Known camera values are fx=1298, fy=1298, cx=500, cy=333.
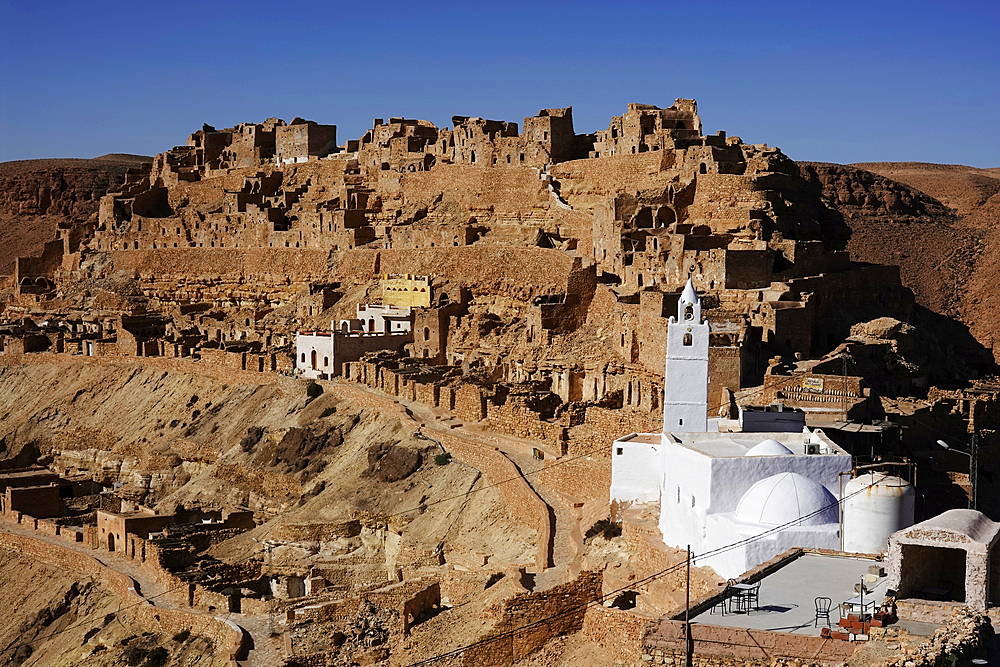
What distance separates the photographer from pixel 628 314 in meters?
35.6

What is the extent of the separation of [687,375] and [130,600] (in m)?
15.5

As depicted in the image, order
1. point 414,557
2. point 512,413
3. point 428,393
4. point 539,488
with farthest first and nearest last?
1. point 428,393
2. point 512,413
3. point 414,557
4. point 539,488

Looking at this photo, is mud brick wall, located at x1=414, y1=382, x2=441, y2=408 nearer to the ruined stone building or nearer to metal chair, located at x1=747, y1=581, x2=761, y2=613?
the ruined stone building

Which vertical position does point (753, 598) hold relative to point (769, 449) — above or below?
below

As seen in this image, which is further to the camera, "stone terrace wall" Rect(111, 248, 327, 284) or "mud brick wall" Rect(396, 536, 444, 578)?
"stone terrace wall" Rect(111, 248, 327, 284)

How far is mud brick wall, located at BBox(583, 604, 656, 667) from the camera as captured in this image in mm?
18328

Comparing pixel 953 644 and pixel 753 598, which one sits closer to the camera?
pixel 953 644

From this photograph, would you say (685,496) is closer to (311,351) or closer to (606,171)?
(311,351)

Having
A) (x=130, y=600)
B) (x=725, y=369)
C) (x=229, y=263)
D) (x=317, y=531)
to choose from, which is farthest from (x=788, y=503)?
(x=229, y=263)

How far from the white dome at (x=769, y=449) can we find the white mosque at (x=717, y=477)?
0.05 feet

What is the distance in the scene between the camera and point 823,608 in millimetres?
14547

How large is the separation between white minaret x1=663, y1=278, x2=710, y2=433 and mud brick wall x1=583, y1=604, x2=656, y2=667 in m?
4.92

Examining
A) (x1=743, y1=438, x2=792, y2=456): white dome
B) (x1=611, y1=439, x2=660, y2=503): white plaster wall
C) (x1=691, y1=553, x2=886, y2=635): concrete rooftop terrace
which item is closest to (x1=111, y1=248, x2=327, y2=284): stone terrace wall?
(x1=611, y1=439, x2=660, y2=503): white plaster wall

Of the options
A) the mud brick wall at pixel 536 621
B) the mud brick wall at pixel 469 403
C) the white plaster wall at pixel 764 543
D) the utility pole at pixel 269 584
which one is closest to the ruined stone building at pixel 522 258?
the mud brick wall at pixel 469 403
